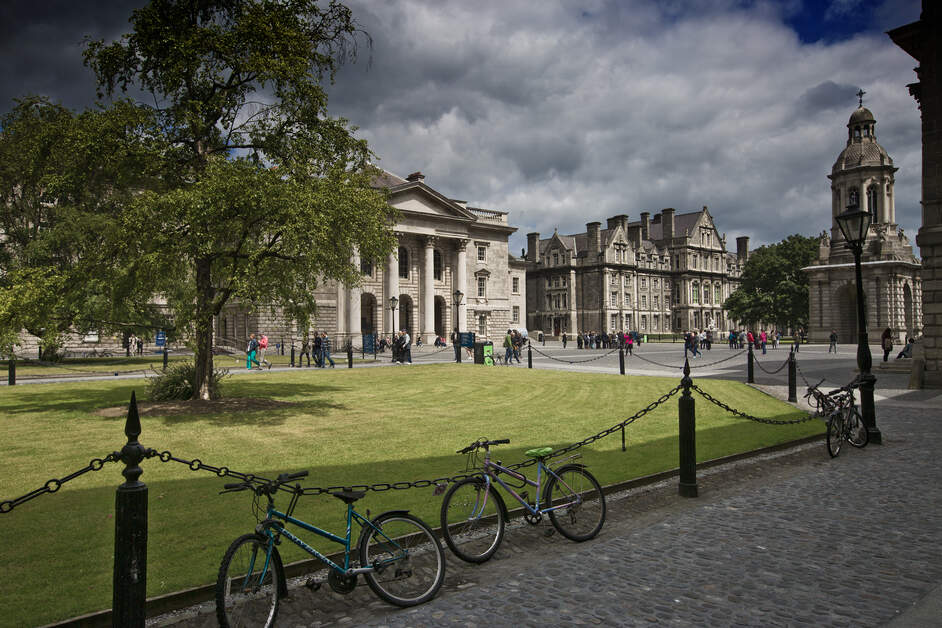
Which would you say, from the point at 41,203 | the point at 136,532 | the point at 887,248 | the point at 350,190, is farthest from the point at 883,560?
the point at 887,248

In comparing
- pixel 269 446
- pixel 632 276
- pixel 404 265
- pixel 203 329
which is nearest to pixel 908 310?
pixel 632 276

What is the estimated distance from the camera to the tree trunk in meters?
13.8

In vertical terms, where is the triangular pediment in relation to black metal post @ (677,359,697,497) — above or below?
above

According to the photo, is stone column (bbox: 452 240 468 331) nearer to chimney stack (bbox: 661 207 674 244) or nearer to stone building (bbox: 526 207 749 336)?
stone building (bbox: 526 207 749 336)

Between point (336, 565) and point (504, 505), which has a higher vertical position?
point (504, 505)

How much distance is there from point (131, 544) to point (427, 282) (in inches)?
2164

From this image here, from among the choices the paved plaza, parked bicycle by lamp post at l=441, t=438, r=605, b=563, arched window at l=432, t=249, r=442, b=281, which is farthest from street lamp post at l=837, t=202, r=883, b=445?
arched window at l=432, t=249, r=442, b=281

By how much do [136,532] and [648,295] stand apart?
96788 mm

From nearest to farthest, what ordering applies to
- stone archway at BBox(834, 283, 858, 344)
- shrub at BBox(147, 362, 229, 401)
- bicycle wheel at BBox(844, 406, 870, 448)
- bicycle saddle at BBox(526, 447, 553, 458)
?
1. bicycle saddle at BBox(526, 447, 553, 458)
2. bicycle wheel at BBox(844, 406, 870, 448)
3. shrub at BBox(147, 362, 229, 401)
4. stone archway at BBox(834, 283, 858, 344)

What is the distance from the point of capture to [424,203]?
58.3 metres

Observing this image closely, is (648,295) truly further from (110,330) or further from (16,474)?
(16,474)

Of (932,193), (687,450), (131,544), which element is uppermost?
(932,193)

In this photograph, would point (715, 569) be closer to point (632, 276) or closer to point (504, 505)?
point (504, 505)

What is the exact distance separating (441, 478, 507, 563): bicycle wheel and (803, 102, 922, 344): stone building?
5490cm
